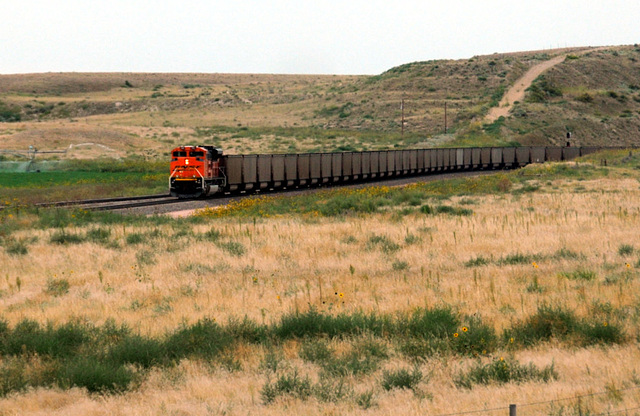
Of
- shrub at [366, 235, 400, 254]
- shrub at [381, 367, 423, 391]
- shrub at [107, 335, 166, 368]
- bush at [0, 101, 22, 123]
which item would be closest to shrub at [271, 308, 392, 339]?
shrub at [107, 335, 166, 368]

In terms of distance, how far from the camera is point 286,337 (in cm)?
1195

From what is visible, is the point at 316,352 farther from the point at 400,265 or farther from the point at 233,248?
the point at 233,248

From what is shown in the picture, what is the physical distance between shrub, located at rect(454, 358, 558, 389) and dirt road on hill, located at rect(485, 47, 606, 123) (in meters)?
107

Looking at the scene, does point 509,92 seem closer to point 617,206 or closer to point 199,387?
point 617,206

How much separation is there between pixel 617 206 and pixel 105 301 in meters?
22.6

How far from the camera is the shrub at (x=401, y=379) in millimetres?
9398

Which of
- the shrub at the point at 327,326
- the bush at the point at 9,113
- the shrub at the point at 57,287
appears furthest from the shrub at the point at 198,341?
the bush at the point at 9,113

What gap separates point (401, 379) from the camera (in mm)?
9477

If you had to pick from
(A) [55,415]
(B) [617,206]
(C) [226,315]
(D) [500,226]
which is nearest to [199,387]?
(A) [55,415]

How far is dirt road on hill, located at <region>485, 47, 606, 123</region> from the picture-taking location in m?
118

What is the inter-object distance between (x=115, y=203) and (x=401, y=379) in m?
29.7

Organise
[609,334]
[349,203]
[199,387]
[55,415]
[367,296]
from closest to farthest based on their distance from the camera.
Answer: [55,415]
[199,387]
[609,334]
[367,296]
[349,203]

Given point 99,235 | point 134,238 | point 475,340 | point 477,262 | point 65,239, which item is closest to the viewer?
point 475,340

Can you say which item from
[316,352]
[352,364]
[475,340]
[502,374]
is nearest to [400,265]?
[475,340]
